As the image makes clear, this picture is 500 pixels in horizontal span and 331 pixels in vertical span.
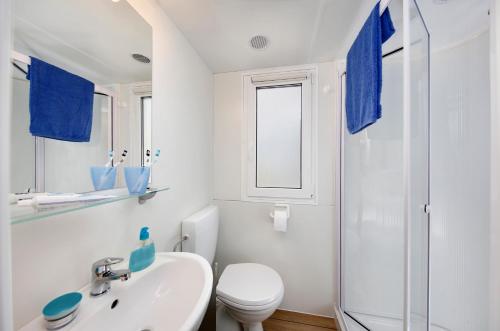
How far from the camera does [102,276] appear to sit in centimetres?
66

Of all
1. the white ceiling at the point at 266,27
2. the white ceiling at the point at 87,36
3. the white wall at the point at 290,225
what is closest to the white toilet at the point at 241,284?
the white wall at the point at 290,225

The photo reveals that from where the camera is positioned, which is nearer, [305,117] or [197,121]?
[197,121]

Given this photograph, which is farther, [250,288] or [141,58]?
[250,288]

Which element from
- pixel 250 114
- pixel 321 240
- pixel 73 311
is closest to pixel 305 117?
pixel 250 114

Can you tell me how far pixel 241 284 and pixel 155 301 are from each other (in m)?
0.64

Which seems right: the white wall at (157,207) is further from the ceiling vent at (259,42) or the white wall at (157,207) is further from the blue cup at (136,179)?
the ceiling vent at (259,42)

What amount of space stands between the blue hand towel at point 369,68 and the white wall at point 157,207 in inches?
43.1

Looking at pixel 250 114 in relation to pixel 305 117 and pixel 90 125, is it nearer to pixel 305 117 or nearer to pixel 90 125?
pixel 305 117

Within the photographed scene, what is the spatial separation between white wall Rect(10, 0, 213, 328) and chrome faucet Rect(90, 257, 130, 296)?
6 cm

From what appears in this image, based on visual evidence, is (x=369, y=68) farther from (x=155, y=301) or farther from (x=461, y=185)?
(x=155, y=301)

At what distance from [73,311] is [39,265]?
0.17m

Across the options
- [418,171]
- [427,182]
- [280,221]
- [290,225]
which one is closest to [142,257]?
[280,221]

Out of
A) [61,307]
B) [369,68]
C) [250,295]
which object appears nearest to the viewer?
[61,307]

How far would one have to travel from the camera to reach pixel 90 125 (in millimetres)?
701
